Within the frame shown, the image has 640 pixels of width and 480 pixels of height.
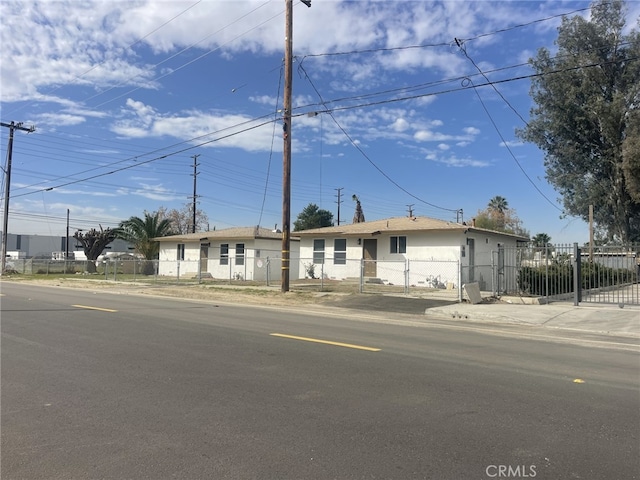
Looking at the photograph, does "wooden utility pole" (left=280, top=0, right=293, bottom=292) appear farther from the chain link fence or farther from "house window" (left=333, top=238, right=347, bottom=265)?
"house window" (left=333, top=238, right=347, bottom=265)

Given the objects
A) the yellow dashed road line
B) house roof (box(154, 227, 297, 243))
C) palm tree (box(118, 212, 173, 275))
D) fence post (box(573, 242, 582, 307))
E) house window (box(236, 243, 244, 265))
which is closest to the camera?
the yellow dashed road line

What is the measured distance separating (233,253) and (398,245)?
37.9 feet

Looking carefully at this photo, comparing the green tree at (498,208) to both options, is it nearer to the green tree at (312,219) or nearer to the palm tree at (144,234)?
the green tree at (312,219)

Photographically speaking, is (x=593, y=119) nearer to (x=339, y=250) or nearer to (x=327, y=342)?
(x=339, y=250)

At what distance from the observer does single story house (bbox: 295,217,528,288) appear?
2428 centimetres

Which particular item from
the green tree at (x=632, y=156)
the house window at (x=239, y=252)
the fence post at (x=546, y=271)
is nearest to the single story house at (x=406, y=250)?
the house window at (x=239, y=252)

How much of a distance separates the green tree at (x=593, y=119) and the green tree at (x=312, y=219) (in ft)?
109

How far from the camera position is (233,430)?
4.42 meters

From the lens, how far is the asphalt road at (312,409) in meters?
3.77

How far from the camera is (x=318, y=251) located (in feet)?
96.2

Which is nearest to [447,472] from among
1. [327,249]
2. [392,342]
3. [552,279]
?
[392,342]

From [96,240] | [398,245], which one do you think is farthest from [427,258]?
[96,240]

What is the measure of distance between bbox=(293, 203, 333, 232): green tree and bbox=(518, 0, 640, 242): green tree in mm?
33236

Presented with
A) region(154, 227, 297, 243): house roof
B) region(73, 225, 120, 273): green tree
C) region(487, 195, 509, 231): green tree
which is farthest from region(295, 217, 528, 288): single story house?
region(487, 195, 509, 231): green tree
